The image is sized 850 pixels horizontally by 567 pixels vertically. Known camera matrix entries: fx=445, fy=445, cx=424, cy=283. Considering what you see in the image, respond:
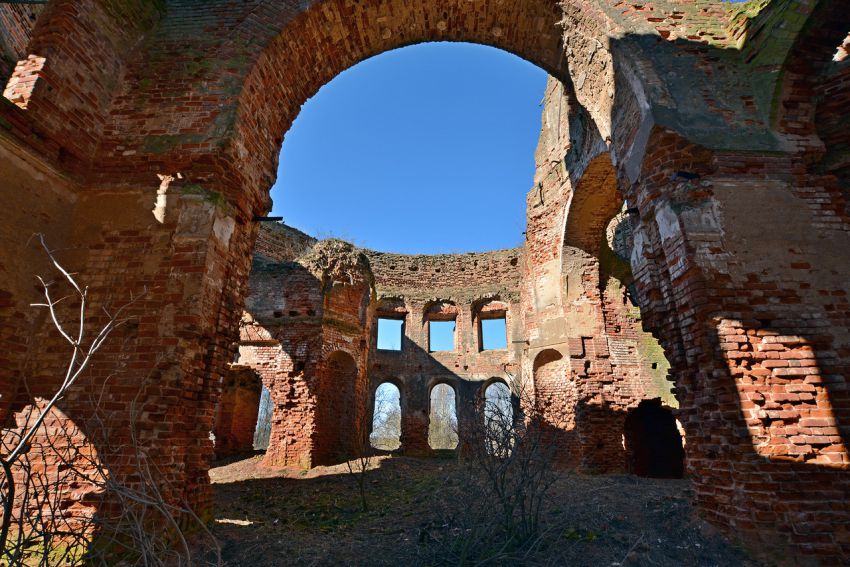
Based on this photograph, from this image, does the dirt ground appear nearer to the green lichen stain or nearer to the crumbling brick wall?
the green lichen stain

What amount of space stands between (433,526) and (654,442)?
9.36 m

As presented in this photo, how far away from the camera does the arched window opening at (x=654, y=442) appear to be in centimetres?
1165

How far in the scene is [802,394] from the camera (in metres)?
3.87

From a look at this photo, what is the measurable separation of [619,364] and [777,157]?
647 centimetres

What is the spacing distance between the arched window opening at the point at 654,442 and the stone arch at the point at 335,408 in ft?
23.7

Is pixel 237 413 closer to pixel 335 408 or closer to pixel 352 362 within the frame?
pixel 335 408

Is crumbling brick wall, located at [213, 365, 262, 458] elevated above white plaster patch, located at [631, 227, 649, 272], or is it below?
below

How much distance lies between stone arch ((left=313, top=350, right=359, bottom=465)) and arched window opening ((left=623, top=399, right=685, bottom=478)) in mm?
7235

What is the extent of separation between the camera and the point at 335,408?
38.1 ft

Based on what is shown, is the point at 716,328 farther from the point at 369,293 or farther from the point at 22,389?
the point at 369,293

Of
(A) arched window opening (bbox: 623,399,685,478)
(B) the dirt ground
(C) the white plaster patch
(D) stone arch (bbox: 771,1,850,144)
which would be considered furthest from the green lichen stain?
(A) arched window opening (bbox: 623,399,685,478)

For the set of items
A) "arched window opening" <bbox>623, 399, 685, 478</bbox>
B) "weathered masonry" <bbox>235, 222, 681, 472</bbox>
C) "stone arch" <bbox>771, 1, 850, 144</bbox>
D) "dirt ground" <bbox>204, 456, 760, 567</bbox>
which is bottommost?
"dirt ground" <bbox>204, 456, 760, 567</bbox>

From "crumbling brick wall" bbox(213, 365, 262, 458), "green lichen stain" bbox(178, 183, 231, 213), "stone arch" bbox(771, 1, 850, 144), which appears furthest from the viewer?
"crumbling brick wall" bbox(213, 365, 262, 458)

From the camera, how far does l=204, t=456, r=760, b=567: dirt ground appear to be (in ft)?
12.6
